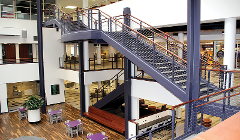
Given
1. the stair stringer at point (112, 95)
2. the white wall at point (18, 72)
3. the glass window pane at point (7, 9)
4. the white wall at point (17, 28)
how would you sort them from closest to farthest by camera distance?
the stair stringer at point (112, 95) < the white wall at point (18, 72) < the white wall at point (17, 28) < the glass window pane at point (7, 9)

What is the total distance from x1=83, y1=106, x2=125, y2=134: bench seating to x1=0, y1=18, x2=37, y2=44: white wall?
765 centimetres

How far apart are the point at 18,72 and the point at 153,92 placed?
10651 millimetres

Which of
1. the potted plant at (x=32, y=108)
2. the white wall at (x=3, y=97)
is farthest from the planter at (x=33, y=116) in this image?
the white wall at (x=3, y=97)

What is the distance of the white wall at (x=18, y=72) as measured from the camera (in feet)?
46.3

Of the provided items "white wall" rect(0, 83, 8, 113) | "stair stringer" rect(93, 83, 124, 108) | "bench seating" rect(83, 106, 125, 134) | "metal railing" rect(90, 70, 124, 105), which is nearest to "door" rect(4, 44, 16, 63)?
"white wall" rect(0, 83, 8, 113)

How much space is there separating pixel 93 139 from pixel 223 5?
7.43 m

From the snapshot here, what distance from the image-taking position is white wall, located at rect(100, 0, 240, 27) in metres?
A: 7.28

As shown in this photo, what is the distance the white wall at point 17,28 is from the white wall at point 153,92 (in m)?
10.1

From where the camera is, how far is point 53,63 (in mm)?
16156

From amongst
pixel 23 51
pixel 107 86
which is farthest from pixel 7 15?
→ pixel 107 86

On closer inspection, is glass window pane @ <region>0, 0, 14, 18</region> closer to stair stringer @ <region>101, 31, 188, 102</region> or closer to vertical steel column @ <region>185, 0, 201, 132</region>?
stair stringer @ <region>101, 31, 188, 102</region>

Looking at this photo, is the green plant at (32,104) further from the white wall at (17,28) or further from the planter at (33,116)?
the white wall at (17,28)

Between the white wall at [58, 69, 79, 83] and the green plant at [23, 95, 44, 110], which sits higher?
the white wall at [58, 69, 79, 83]

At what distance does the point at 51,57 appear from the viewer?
52.8ft
